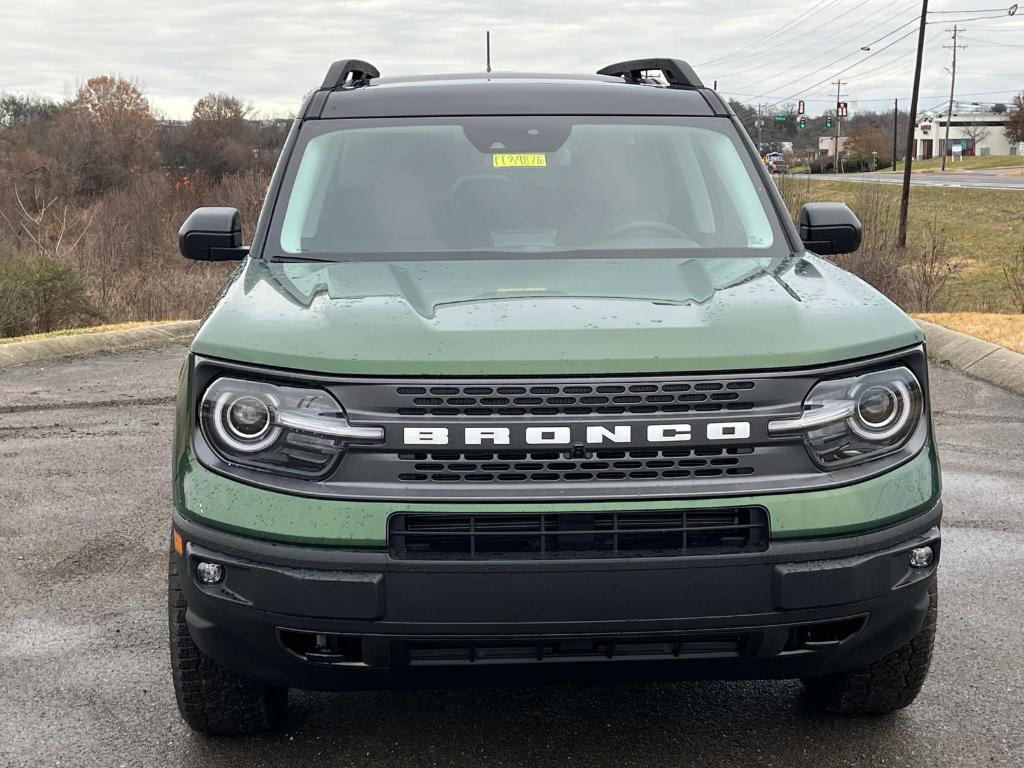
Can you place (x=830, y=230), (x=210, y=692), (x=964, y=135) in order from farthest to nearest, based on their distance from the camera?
(x=964, y=135)
(x=830, y=230)
(x=210, y=692)

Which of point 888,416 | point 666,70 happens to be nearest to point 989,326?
point 666,70

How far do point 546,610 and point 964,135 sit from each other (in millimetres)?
161007

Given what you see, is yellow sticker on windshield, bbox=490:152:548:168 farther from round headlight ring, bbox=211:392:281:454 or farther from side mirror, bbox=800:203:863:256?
round headlight ring, bbox=211:392:281:454

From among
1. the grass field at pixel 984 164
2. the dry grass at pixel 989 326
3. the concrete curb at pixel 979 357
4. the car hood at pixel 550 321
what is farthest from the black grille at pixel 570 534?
the grass field at pixel 984 164

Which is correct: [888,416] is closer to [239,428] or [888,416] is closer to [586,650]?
[586,650]

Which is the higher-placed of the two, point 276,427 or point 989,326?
point 276,427

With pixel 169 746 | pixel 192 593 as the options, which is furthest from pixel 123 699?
pixel 192 593

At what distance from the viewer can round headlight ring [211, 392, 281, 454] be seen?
9.24ft

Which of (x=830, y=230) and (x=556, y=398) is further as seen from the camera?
(x=830, y=230)

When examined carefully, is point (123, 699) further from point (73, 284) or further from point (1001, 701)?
point (73, 284)

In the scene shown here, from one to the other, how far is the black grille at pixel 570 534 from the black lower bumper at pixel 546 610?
41mm

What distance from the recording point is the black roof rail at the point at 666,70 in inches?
191

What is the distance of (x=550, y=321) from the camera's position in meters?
2.94

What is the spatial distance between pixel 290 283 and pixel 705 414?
53.0 inches
